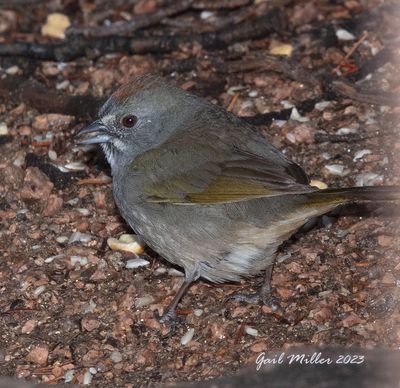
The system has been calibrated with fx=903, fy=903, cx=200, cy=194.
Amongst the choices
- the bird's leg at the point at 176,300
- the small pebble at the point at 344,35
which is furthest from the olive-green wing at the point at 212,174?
the small pebble at the point at 344,35

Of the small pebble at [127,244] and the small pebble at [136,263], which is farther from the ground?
the small pebble at [127,244]

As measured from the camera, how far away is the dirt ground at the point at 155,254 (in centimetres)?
498

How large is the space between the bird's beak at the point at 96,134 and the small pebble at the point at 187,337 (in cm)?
136

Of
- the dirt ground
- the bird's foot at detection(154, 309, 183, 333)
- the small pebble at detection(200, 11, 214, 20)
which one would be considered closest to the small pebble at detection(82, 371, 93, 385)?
the dirt ground

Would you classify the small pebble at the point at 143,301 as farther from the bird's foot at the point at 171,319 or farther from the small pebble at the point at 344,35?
the small pebble at the point at 344,35

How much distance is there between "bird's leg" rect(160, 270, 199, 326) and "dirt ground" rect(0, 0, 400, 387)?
0.06m

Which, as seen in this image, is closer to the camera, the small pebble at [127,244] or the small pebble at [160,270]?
the small pebble at [160,270]

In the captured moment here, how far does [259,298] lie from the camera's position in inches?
207

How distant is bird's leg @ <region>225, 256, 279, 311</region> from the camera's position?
17.1ft

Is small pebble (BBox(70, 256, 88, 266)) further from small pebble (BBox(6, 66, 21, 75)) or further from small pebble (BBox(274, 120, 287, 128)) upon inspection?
small pebble (BBox(6, 66, 21, 75))

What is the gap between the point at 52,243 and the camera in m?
5.82

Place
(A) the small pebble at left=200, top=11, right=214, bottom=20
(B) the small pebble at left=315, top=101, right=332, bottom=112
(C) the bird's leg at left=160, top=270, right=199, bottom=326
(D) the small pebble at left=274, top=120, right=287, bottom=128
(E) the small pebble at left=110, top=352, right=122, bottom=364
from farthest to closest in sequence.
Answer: (A) the small pebble at left=200, top=11, right=214, bottom=20 < (B) the small pebble at left=315, top=101, right=332, bottom=112 < (D) the small pebble at left=274, top=120, right=287, bottom=128 < (C) the bird's leg at left=160, top=270, right=199, bottom=326 < (E) the small pebble at left=110, top=352, right=122, bottom=364

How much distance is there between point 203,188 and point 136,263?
813 millimetres

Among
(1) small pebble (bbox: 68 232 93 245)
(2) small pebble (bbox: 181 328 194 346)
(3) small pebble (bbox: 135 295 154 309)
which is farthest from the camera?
(1) small pebble (bbox: 68 232 93 245)
